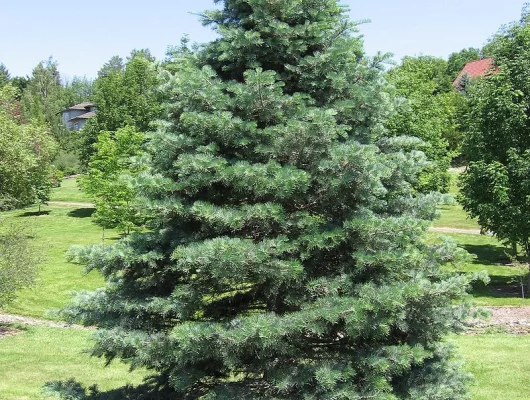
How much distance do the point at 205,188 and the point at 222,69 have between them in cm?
158

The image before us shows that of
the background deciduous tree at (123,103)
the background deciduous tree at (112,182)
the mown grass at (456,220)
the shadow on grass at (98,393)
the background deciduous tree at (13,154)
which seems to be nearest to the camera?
the shadow on grass at (98,393)

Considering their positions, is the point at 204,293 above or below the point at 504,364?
above

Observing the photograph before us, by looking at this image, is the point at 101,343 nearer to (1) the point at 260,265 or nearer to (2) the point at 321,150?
(1) the point at 260,265

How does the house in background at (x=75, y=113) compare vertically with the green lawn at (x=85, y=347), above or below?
above

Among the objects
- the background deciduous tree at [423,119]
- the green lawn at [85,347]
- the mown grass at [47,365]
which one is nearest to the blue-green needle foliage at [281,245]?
the green lawn at [85,347]

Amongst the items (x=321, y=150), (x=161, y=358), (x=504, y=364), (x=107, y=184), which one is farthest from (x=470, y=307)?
(x=107, y=184)

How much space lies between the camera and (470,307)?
6.46 metres

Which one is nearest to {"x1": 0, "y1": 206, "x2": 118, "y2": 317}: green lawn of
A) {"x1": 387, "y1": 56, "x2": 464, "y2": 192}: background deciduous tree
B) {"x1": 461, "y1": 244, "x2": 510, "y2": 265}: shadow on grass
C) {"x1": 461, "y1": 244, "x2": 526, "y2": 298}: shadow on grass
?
{"x1": 461, "y1": 244, "x2": 526, "y2": 298}: shadow on grass

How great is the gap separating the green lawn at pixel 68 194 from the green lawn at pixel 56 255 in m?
4.21

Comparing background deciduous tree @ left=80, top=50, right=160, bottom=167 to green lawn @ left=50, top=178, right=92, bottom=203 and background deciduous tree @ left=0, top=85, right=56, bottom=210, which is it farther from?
background deciduous tree @ left=0, top=85, right=56, bottom=210

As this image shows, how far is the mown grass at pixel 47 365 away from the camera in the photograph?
11641mm

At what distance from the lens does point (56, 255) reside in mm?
30344

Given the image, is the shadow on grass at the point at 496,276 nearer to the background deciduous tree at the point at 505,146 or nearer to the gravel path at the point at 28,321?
the background deciduous tree at the point at 505,146

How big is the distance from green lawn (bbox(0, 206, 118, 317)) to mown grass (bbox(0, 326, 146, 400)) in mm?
1354
